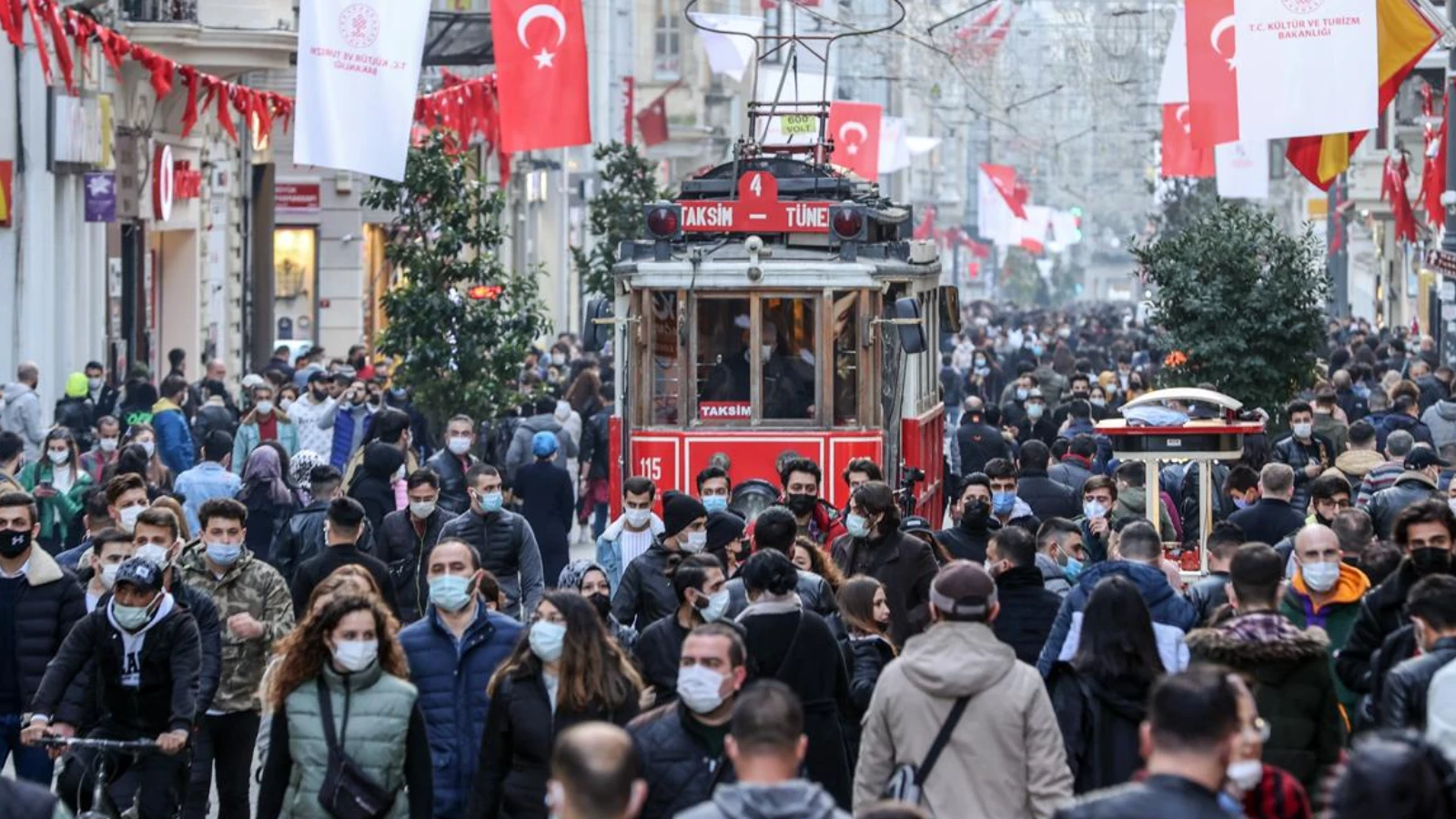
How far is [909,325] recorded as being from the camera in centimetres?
1723

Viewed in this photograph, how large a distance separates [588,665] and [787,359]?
9.06 metres

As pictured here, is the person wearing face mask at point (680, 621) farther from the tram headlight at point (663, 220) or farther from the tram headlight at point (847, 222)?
the tram headlight at point (663, 220)

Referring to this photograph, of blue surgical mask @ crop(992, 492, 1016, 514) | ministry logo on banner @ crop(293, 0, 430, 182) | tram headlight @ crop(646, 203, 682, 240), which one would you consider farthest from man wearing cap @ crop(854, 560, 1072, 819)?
ministry logo on banner @ crop(293, 0, 430, 182)

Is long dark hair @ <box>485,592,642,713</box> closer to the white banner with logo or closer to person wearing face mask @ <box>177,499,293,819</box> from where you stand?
person wearing face mask @ <box>177,499,293,819</box>

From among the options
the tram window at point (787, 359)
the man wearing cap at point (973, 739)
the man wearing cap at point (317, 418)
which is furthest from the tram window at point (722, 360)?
the man wearing cap at point (973, 739)

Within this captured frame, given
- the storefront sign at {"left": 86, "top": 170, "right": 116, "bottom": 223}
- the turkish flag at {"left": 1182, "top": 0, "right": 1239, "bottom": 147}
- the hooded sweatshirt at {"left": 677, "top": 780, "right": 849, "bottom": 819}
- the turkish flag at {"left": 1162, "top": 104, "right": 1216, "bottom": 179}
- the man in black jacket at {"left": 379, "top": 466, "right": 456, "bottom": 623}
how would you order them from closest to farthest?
the hooded sweatshirt at {"left": 677, "top": 780, "right": 849, "bottom": 819}
the man in black jacket at {"left": 379, "top": 466, "right": 456, "bottom": 623}
the turkish flag at {"left": 1182, "top": 0, "right": 1239, "bottom": 147}
the storefront sign at {"left": 86, "top": 170, "right": 116, "bottom": 223}
the turkish flag at {"left": 1162, "top": 104, "right": 1216, "bottom": 179}

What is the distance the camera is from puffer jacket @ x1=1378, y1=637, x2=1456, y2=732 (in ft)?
27.1

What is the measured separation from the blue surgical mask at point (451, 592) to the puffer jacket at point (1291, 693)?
2.57m

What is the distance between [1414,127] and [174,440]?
2625cm

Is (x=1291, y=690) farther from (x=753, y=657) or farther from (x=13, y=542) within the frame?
(x=13, y=542)

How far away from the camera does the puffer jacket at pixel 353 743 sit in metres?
A: 8.81

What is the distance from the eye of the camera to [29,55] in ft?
93.9

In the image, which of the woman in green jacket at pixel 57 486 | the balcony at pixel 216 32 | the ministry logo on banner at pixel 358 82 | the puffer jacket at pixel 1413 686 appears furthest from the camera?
the balcony at pixel 216 32

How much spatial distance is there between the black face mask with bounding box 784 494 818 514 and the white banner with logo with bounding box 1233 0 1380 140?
5.90 meters
